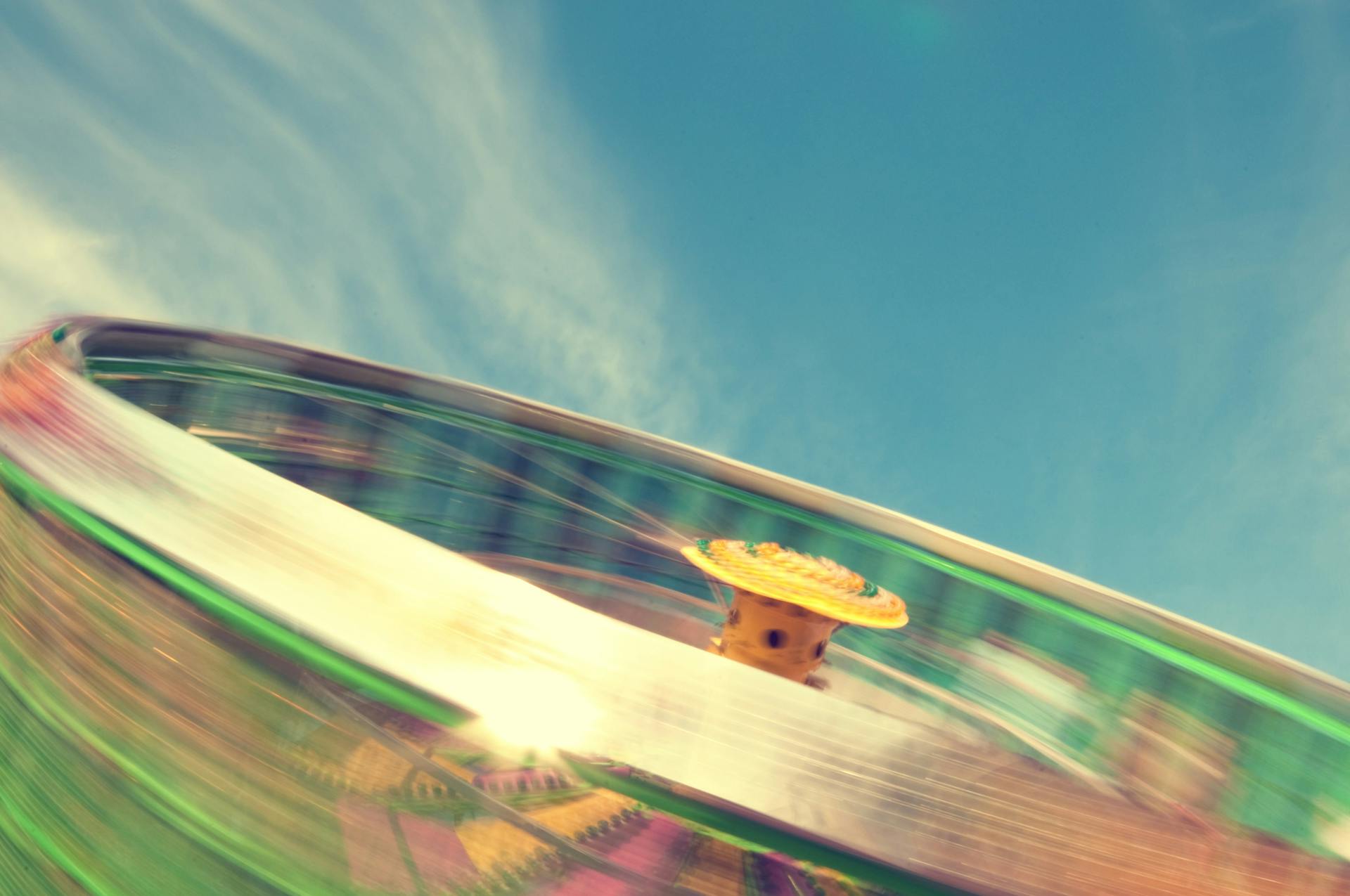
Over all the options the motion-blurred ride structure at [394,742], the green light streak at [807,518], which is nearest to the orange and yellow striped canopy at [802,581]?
the green light streak at [807,518]

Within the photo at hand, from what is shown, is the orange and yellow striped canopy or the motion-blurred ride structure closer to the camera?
the motion-blurred ride structure

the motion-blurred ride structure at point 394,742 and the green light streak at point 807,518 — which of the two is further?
the green light streak at point 807,518

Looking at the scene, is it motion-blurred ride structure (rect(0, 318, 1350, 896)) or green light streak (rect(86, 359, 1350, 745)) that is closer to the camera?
motion-blurred ride structure (rect(0, 318, 1350, 896))

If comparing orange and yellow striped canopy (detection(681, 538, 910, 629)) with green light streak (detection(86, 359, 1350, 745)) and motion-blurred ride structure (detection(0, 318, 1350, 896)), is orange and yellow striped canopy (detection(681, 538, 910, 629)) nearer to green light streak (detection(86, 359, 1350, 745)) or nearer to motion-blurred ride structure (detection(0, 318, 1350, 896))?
green light streak (detection(86, 359, 1350, 745))

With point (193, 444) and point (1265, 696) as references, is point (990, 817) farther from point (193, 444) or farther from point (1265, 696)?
point (1265, 696)

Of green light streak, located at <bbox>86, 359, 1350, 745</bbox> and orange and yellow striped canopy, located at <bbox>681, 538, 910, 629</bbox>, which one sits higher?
green light streak, located at <bbox>86, 359, 1350, 745</bbox>

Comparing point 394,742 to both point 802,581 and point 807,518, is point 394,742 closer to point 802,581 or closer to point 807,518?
point 802,581

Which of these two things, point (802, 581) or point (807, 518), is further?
point (807, 518)

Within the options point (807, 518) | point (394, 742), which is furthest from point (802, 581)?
point (394, 742)

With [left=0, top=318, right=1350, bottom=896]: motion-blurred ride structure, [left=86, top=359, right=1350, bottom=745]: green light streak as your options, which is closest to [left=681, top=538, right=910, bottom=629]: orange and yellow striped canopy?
[left=86, top=359, right=1350, bottom=745]: green light streak

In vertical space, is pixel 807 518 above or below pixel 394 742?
above

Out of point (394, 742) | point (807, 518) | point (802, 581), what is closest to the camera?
point (394, 742)

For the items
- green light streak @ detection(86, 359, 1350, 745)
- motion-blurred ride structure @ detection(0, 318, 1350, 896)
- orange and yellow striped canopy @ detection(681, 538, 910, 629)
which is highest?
green light streak @ detection(86, 359, 1350, 745)

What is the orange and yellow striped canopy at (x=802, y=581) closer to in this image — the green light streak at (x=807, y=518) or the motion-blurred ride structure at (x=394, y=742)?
the green light streak at (x=807, y=518)
